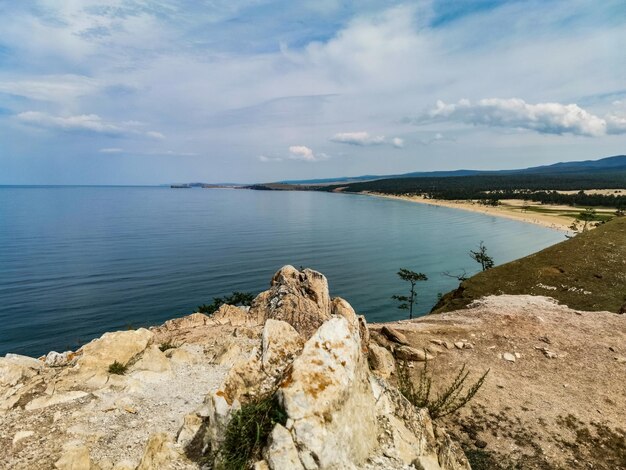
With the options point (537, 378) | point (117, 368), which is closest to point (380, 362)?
point (537, 378)

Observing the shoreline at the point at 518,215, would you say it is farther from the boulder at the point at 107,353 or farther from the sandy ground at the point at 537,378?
the boulder at the point at 107,353

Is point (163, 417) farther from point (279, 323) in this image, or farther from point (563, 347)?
point (563, 347)

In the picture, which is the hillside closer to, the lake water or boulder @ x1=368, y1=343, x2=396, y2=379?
boulder @ x1=368, y1=343, x2=396, y2=379

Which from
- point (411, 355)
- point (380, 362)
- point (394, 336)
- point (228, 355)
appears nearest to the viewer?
point (228, 355)

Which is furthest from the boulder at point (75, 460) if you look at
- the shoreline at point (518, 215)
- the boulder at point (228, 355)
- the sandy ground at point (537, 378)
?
the shoreline at point (518, 215)

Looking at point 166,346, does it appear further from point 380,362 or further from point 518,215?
point 518,215

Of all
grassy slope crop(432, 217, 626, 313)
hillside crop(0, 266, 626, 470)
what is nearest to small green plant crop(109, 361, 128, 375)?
hillside crop(0, 266, 626, 470)

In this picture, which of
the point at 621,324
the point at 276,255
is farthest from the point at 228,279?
the point at 621,324
